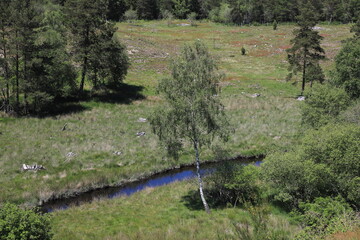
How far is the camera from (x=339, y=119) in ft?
83.8

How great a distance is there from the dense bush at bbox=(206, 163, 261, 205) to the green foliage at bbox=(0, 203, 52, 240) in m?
12.3

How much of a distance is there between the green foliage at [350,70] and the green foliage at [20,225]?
3390cm

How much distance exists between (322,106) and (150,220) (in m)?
19.9

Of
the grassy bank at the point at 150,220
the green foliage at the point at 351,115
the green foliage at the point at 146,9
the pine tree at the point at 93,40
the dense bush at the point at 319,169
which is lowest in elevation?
the grassy bank at the point at 150,220

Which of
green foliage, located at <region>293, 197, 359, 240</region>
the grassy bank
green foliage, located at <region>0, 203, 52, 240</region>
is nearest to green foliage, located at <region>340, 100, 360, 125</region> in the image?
green foliage, located at <region>293, 197, 359, 240</region>

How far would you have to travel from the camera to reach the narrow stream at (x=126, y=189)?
21891 millimetres

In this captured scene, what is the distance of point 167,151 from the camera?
19.8m

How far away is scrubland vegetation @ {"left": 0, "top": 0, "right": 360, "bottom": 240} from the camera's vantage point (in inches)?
669

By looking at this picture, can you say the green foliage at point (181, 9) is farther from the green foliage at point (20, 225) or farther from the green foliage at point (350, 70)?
the green foliage at point (20, 225)

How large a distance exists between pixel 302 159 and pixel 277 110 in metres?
27.3

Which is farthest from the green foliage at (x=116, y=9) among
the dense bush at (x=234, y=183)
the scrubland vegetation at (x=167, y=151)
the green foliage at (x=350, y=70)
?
the dense bush at (x=234, y=183)

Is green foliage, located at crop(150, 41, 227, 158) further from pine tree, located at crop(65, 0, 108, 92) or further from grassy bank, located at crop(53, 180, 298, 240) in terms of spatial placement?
pine tree, located at crop(65, 0, 108, 92)

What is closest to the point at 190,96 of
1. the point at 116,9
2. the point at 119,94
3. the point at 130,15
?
the point at 119,94

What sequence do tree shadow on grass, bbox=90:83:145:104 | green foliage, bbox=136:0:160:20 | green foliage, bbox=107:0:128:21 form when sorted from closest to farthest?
tree shadow on grass, bbox=90:83:145:104, green foliage, bbox=107:0:128:21, green foliage, bbox=136:0:160:20
